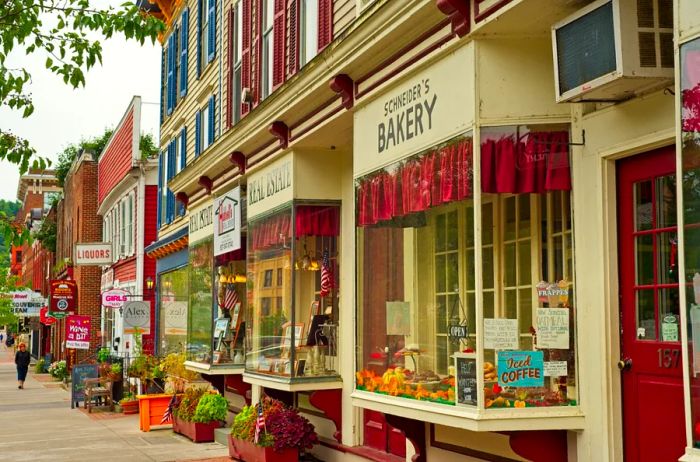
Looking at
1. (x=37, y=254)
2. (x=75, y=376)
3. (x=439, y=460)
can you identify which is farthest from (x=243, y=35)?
(x=37, y=254)

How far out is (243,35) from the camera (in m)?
15.5

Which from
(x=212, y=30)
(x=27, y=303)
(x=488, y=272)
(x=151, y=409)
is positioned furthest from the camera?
(x=27, y=303)

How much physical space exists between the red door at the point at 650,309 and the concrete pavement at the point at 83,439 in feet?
26.9

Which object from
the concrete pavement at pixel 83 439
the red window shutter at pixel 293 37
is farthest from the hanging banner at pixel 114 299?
the red window shutter at pixel 293 37

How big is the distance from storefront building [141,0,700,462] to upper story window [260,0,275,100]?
9.24 ft

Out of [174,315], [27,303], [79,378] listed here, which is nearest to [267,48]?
[174,315]

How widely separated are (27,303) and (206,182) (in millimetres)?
40374

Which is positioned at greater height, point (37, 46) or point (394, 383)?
point (37, 46)

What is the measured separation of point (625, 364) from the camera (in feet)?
22.5

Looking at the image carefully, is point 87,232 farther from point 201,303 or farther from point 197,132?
point 201,303

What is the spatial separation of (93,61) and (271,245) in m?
3.92

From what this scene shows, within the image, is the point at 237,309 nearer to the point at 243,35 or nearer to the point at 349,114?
the point at 243,35

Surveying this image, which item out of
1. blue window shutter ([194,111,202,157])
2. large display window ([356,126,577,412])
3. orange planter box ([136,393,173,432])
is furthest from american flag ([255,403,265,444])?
blue window shutter ([194,111,202,157])

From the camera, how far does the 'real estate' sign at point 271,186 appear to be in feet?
41.2
